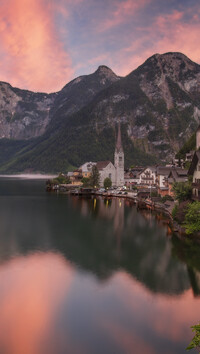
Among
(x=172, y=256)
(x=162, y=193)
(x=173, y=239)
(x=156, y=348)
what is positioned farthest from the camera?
(x=162, y=193)

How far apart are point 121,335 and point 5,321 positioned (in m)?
9.47

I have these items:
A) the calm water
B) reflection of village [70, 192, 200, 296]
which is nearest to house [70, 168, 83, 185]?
reflection of village [70, 192, 200, 296]

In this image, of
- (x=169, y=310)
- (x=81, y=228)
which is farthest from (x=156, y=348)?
(x=81, y=228)

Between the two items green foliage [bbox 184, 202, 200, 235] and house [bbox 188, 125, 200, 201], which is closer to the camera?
green foliage [bbox 184, 202, 200, 235]

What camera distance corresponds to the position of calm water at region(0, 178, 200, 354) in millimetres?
21562

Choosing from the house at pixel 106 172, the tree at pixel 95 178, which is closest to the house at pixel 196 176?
the tree at pixel 95 178

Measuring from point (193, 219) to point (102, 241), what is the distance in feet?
51.1

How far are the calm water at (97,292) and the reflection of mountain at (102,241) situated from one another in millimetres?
137

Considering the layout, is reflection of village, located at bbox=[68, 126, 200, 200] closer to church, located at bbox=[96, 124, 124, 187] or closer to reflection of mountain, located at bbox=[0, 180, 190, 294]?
church, located at bbox=[96, 124, 124, 187]

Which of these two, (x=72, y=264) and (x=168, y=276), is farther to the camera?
(x=72, y=264)

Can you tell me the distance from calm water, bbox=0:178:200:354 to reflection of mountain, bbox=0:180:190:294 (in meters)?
0.14

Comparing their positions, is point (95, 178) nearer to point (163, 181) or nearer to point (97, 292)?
point (163, 181)

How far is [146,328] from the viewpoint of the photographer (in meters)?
23.0

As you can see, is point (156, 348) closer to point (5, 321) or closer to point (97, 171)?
point (5, 321)
